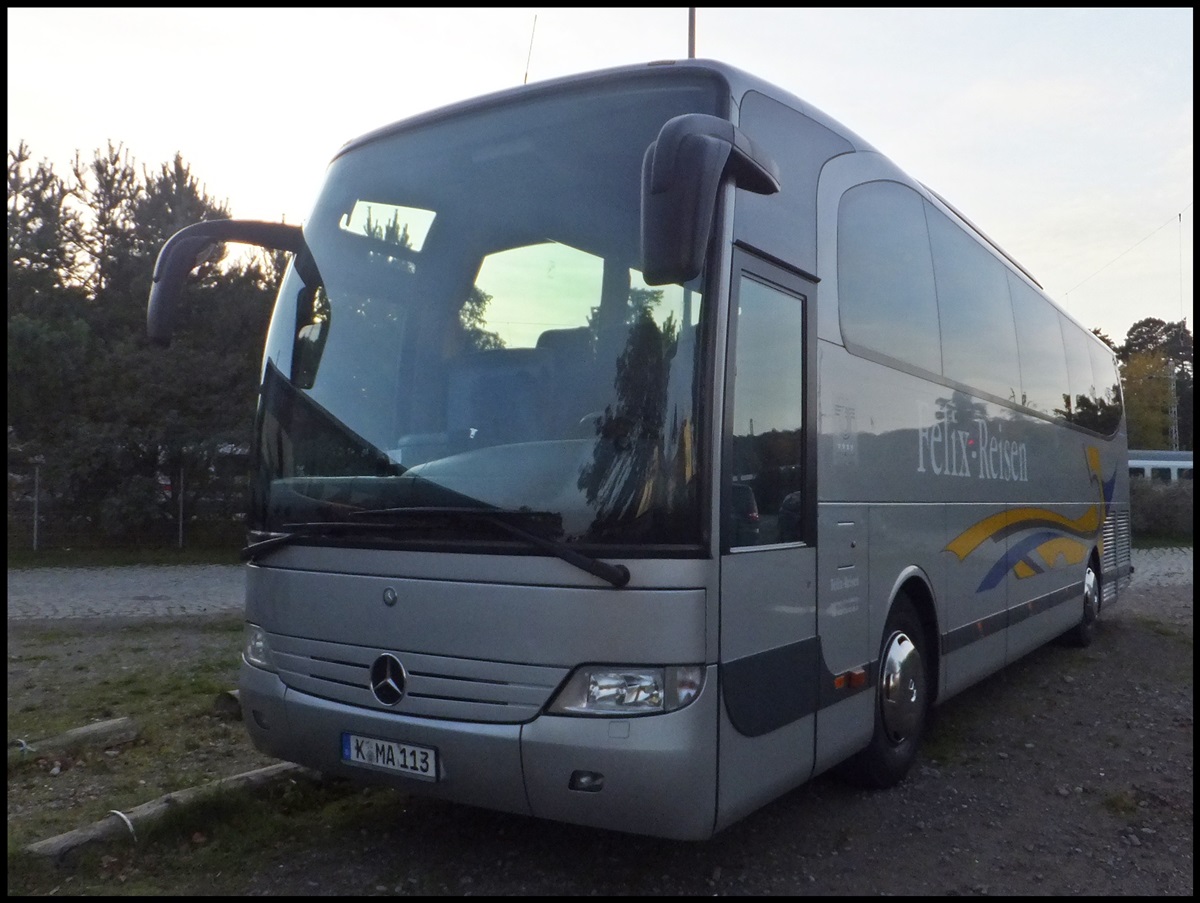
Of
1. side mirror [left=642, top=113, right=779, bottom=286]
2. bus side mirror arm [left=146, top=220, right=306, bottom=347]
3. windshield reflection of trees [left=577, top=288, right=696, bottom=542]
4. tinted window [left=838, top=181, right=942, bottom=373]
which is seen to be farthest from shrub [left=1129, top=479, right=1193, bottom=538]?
side mirror [left=642, top=113, right=779, bottom=286]

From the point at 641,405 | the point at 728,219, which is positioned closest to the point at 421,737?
the point at 641,405

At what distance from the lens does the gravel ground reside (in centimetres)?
461

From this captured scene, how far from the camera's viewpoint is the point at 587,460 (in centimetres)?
414

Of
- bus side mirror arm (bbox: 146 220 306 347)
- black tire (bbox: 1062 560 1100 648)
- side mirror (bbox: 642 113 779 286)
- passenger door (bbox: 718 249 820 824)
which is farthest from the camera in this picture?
black tire (bbox: 1062 560 1100 648)

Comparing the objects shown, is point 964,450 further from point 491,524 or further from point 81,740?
point 81,740

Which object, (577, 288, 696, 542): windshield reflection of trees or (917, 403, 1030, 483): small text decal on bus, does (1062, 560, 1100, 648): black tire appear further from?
(577, 288, 696, 542): windshield reflection of trees

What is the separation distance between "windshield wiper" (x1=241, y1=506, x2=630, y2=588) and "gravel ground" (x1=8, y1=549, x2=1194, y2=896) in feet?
4.75

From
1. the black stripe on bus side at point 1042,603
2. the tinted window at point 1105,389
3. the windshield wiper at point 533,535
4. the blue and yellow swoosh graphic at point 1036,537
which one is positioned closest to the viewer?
the windshield wiper at point 533,535

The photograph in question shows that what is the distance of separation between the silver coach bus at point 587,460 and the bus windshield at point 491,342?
0.05 ft

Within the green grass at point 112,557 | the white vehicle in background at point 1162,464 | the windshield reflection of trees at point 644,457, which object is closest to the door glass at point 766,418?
the windshield reflection of trees at point 644,457

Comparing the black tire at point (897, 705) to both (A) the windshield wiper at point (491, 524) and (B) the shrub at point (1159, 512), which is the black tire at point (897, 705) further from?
(B) the shrub at point (1159, 512)

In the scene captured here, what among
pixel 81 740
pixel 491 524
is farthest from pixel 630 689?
pixel 81 740

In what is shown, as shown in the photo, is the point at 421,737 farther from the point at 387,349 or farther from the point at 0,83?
the point at 0,83

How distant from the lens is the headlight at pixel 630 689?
13.1ft
